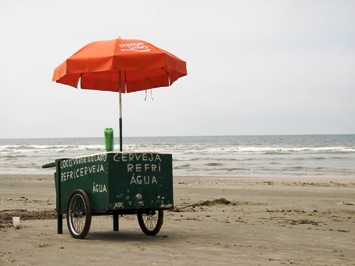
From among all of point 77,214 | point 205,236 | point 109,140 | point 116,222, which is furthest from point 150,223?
point 109,140

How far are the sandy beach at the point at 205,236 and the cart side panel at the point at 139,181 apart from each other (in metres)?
0.46

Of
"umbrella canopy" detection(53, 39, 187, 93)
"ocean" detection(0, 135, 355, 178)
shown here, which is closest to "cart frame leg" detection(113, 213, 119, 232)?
"umbrella canopy" detection(53, 39, 187, 93)

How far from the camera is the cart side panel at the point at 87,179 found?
6.70 m

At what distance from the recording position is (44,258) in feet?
18.7

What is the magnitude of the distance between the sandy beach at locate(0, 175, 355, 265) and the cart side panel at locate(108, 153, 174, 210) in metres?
0.46

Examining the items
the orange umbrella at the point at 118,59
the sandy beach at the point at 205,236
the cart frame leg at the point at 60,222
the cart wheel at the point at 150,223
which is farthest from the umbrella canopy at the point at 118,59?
the sandy beach at the point at 205,236

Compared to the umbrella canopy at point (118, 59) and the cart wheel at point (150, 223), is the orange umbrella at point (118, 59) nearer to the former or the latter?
the umbrella canopy at point (118, 59)

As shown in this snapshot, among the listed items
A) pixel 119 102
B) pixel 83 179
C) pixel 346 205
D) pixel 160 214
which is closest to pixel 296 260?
pixel 160 214

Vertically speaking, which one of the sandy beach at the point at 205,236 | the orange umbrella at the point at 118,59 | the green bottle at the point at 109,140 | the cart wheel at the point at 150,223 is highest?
the orange umbrella at the point at 118,59

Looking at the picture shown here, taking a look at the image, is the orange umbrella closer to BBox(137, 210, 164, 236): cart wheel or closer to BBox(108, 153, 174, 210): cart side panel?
BBox(108, 153, 174, 210): cart side panel

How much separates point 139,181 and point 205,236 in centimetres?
121

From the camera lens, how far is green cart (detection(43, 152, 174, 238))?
21.9ft

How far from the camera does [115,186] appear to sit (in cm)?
667

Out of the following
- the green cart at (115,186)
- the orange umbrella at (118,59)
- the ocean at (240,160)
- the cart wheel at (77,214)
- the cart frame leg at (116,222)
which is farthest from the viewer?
the ocean at (240,160)
